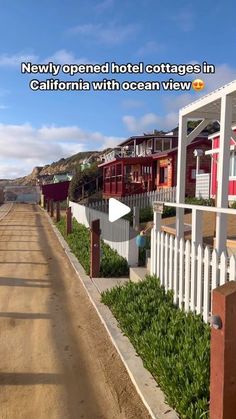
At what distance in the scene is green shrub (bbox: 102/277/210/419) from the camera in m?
3.46

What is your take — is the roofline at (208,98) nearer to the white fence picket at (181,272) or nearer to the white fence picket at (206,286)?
the white fence picket at (181,272)

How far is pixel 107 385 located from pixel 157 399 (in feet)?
2.27

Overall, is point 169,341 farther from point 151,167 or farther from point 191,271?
point 151,167

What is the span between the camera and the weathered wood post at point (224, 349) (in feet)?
9.18

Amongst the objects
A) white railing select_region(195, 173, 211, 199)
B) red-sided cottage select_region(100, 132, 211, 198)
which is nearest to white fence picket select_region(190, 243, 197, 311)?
white railing select_region(195, 173, 211, 199)

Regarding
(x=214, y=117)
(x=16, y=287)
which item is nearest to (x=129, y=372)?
(x=16, y=287)

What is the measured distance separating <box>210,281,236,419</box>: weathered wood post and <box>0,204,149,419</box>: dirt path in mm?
980

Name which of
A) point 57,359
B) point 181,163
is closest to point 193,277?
point 57,359

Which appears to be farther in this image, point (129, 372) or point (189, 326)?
point (189, 326)

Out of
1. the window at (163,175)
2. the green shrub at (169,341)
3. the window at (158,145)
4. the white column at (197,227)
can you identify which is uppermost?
the window at (158,145)

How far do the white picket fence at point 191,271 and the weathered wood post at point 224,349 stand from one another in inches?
58.3

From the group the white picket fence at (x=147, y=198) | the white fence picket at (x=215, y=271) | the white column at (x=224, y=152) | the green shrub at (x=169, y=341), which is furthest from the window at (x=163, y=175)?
the white fence picket at (x=215, y=271)

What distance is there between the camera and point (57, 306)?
700cm

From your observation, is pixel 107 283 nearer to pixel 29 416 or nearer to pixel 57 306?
pixel 57 306
